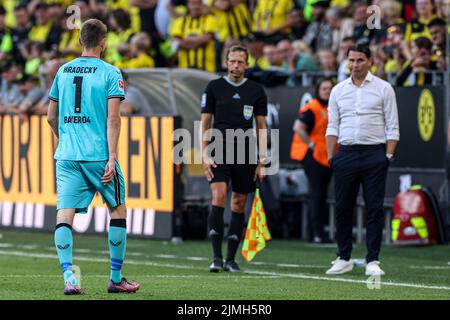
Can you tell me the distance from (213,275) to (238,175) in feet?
3.60

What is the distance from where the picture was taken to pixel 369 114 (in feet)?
44.3

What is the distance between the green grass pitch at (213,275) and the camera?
11156 millimetres

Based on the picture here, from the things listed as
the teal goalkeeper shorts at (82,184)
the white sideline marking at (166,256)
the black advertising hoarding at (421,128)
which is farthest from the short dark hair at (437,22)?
the teal goalkeeper shorts at (82,184)

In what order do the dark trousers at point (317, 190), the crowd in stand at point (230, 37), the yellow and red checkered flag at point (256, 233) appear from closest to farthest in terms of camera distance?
the yellow and red checkered flag at point (256, 233) < the dark trousers at point (317, 190) < the crowd in stand at point (230, 37)

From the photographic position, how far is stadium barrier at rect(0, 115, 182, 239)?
1822cm

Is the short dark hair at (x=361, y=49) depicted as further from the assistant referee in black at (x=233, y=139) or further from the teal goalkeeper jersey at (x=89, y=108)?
the teal goalkeeper jersey at (x=89, y=108)

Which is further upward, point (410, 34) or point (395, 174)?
point (410, 34)

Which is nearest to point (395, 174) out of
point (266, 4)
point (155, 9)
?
point (266, 4)

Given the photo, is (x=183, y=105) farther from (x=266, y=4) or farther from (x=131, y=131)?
(x=266, y=4)

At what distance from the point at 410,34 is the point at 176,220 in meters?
4.19

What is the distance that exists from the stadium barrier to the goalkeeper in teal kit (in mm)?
7233

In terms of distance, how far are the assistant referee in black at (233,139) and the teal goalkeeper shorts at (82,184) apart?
292 centimetres

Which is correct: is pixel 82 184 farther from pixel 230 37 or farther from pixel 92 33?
pixel 230 37

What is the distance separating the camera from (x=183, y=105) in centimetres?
1961
